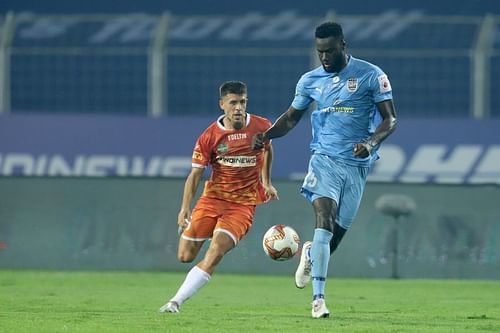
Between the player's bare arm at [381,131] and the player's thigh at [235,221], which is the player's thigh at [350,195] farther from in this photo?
the player's thigh at [235,221]

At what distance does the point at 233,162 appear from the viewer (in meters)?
11.0

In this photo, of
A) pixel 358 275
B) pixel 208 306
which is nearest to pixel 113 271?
pixel 358 275

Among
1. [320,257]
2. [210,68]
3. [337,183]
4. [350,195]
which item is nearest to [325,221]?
[320,257]

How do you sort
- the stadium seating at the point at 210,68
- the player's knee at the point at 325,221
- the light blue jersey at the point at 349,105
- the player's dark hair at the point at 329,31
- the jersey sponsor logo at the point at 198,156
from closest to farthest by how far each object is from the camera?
1. the player's knee at the point at 325,221
2. the player's dark hair at the point at 329,31
3. the light blue jersey at the point at 349,105
4. the jersey sponsor logo at the point at 198,156
5. the stadium seating at the point at 210,68

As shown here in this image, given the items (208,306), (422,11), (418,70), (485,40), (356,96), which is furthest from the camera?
(422,11)

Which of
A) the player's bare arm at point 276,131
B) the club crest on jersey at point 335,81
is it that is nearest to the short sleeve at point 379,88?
the club crest on jersey at point 335,81

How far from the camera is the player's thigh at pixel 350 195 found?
10312 millimetres

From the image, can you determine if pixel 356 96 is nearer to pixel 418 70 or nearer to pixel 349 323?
pixel 349 323

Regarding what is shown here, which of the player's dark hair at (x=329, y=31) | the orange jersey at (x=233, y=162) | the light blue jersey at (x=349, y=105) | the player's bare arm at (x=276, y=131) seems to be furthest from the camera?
the orange jersey at (x=233, y=162)

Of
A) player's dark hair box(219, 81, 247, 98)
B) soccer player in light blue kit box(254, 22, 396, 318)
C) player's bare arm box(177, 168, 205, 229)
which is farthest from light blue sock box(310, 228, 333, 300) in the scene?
player's dark hair box(219, 81, 247, 98)

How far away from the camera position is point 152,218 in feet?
53.3

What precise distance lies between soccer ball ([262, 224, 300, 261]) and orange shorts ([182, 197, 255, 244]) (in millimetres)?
237

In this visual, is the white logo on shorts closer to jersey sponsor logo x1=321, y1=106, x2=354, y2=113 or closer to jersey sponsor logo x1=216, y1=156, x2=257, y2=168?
jersey sponsor logo x1=321, y1=106, x2=354, y2=113

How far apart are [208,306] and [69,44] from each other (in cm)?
992
